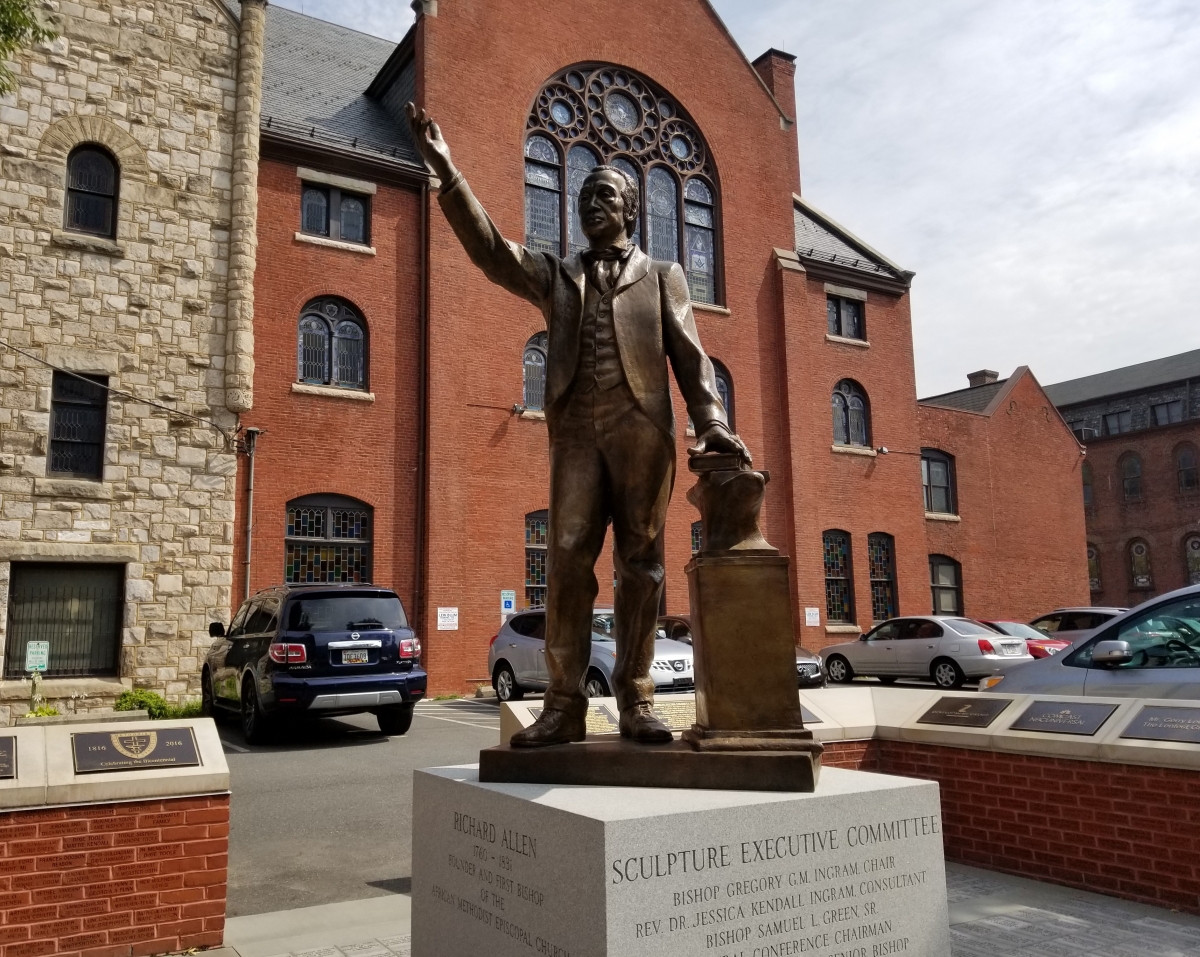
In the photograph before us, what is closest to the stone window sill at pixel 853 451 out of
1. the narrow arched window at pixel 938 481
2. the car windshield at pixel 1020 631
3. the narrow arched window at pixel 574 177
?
the narrow arched window at pixel 938 481

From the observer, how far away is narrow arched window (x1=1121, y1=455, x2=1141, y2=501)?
4628 centimetres

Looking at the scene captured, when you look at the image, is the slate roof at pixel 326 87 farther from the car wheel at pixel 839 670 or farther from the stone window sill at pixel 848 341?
the car wheel at pixel 839 670

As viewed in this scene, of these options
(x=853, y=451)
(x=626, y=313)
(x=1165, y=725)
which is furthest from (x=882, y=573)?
(x=626, y=313)

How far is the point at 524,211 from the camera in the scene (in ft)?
70.1

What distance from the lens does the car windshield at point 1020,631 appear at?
61.9 feet

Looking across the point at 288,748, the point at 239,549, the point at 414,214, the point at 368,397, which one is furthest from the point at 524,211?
the point at 288,748

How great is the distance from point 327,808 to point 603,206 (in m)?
5.86

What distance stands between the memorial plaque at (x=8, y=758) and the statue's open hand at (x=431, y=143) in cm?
331

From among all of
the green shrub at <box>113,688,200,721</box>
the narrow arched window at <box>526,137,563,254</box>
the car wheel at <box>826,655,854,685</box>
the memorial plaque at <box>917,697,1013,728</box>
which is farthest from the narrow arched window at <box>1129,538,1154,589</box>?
the memorial plaque at <box>917,697,1013,728</box>

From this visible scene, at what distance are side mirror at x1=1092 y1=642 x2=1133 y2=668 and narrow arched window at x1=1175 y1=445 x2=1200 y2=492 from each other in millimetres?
43463

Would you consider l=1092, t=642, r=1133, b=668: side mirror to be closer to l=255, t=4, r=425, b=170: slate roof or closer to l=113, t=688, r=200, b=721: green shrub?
l=113, t=688, r=200, b=721: green shrub

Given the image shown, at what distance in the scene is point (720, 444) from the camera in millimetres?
4051

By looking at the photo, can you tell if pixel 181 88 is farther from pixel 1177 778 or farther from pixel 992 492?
pixel 992 492

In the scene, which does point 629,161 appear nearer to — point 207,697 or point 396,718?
point 207,697
